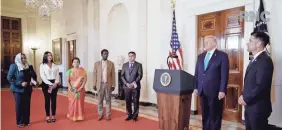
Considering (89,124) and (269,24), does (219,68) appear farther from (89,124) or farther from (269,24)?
(89,124)

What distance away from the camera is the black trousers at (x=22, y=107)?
4.28 meters

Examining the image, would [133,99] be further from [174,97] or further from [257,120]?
[257,120]

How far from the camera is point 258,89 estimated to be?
7.98 feet

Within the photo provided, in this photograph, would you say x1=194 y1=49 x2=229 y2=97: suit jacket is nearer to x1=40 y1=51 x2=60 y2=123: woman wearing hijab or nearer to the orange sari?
the orange sari

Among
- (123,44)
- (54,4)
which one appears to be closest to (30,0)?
(54,4)

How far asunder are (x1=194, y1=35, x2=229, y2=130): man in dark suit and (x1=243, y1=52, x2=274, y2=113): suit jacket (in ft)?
1.59

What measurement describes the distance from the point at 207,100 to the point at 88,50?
259 inches

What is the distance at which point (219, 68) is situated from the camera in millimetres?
3057

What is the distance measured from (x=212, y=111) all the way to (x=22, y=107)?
10.8 feet

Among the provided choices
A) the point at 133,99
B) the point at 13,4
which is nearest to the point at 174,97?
the point at 133,99

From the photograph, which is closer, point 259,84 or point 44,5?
point 259,84

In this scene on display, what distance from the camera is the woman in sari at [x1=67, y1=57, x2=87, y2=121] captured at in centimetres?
477

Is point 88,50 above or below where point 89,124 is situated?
above

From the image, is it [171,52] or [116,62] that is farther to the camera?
[116,62]
